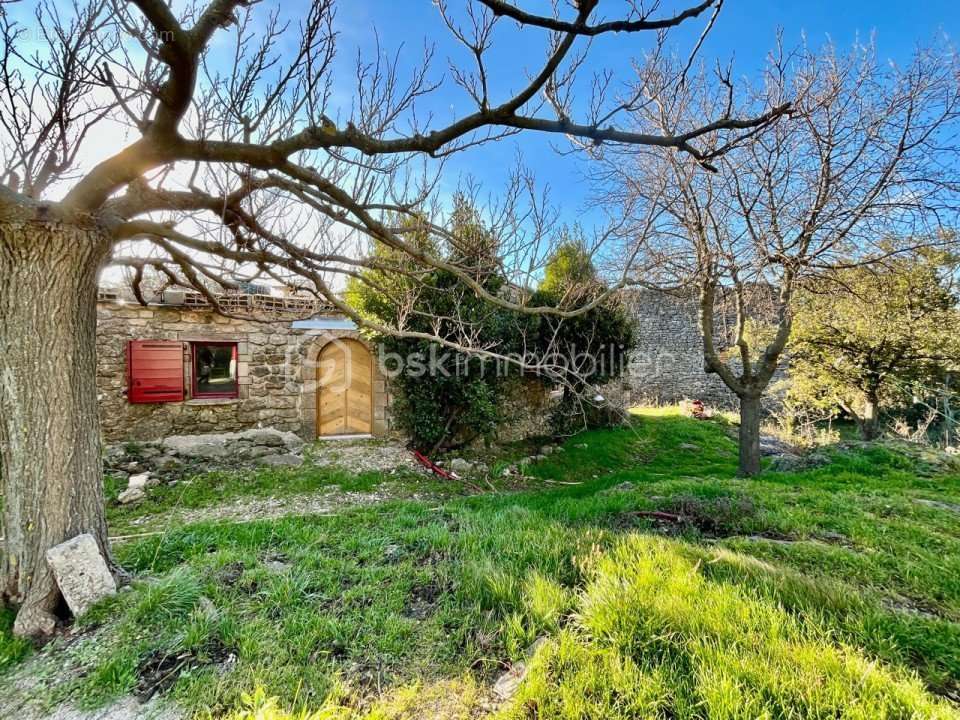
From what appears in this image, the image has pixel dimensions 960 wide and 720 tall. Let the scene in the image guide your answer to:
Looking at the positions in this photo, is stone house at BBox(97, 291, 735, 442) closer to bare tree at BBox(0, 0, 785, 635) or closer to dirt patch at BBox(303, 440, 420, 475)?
dirt patch at BBox(303, 440, 420, 475)

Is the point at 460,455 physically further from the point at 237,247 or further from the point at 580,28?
the point at 580,28

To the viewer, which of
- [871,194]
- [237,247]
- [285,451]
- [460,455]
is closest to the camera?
[237,247]

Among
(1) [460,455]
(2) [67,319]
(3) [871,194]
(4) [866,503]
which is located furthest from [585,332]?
(2) [67,319]

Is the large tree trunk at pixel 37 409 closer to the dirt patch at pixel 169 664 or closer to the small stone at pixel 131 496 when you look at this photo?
the dirt patch at pixel 169 664

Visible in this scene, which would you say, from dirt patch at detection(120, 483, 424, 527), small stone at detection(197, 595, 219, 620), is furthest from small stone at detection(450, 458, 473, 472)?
small stone at detection(197, 595, 219, 620)

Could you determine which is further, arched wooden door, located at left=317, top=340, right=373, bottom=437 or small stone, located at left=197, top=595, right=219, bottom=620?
arched wooden door, located at left=317, top=340, right=373, bottom=437

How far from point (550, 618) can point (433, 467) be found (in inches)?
223

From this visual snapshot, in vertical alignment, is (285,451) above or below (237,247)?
below

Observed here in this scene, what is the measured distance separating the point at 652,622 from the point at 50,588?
138 inches

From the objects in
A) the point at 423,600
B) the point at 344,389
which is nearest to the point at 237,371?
the point at 344,389

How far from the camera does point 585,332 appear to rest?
401 inches

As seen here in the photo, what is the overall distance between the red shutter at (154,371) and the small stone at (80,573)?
604cm

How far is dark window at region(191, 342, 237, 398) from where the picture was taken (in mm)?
8258

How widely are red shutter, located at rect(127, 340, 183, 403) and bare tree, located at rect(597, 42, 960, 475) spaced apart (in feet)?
27.0
